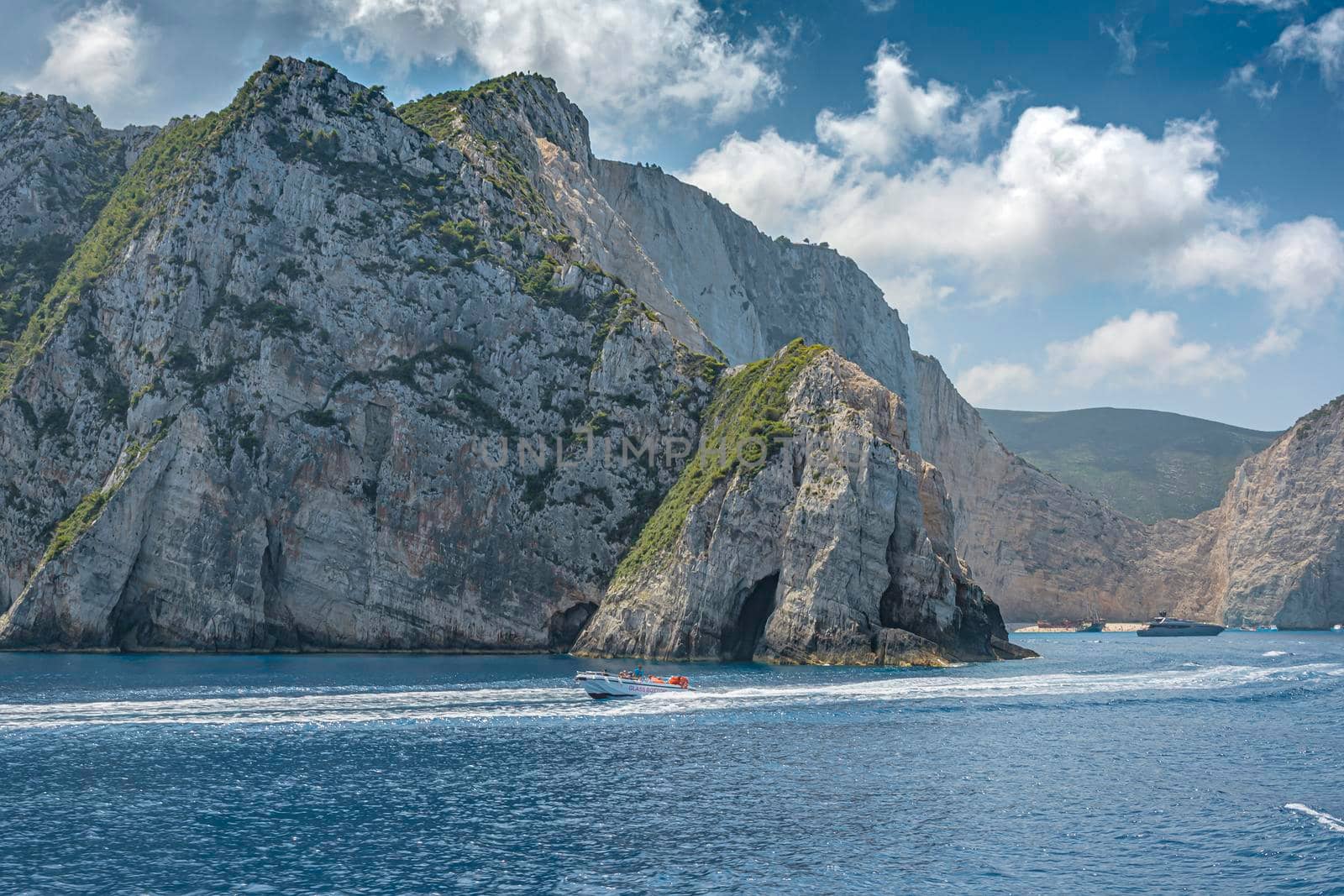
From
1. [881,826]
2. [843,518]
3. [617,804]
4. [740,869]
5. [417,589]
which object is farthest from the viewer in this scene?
[417,589]

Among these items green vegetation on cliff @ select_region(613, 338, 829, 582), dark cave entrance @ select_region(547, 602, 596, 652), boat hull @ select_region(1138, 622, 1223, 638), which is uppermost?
green vegetation on cliff @ select_region(613, 338, 829, 582)

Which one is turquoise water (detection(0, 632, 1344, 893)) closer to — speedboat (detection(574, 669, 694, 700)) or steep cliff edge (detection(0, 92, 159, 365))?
speedboat (detection(574, 669, 694, 700))

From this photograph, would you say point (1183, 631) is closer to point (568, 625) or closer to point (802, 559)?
point (802, 559)

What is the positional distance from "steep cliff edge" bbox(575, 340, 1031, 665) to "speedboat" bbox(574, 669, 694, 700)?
25.2 m

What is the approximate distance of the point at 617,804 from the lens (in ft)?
124

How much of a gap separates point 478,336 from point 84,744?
74.0m

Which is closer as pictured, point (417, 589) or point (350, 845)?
point (350, 845)

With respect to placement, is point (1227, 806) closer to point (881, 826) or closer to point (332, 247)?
point (881, 826)

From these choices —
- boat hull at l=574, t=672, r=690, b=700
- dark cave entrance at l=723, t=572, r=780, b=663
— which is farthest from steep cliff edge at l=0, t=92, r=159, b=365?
boat hull at l=574, t=672, r=690, b=700

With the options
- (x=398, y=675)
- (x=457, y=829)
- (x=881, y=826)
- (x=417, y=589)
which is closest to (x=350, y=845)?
(x=457, y=829)

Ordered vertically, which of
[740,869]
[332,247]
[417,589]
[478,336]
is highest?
[332,247]

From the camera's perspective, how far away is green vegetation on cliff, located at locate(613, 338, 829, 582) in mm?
101750

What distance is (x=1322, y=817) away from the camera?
34969mm

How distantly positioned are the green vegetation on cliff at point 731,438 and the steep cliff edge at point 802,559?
214 mm
